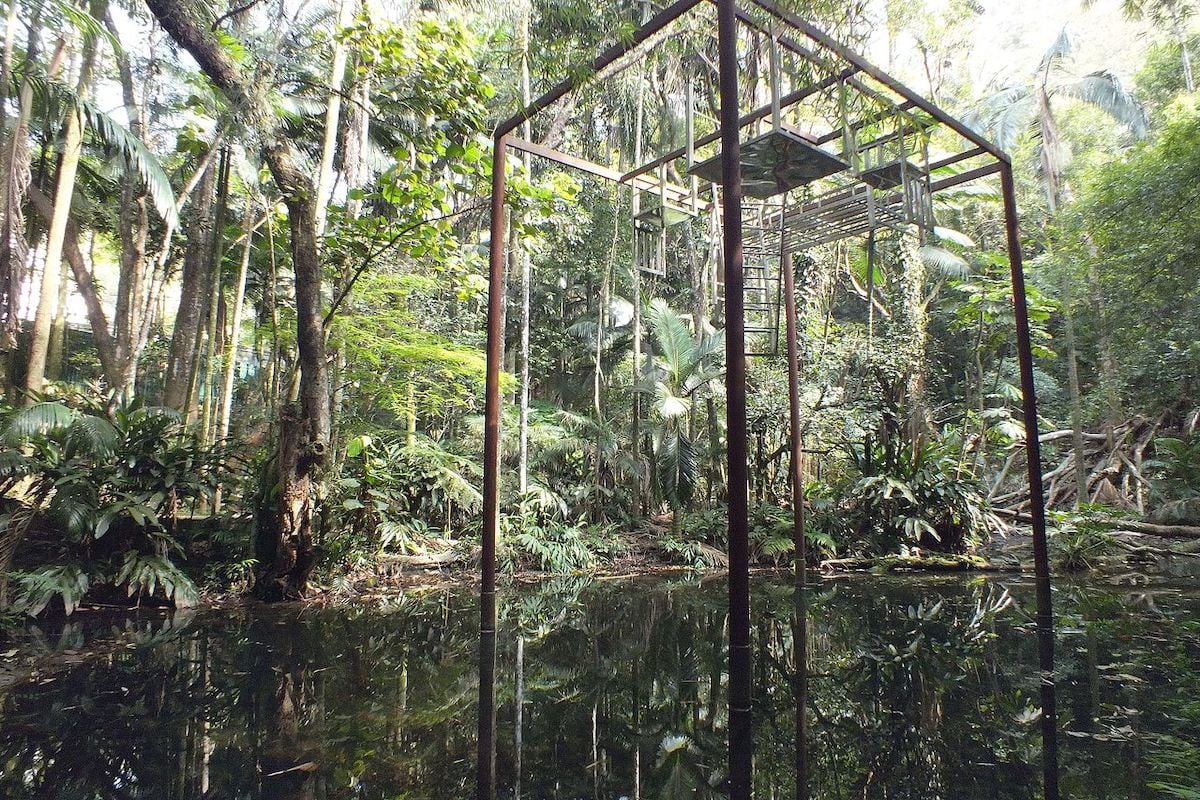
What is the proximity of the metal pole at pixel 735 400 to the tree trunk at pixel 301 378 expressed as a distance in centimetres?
461

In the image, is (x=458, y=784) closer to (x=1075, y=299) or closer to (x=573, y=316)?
(x=1075, y=299)

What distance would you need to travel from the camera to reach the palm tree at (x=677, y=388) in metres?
10.3

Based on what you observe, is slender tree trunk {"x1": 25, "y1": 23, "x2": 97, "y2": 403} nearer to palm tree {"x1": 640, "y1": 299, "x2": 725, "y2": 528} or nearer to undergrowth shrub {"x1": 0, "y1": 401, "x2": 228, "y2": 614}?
Answer: undergrowth shrub {"x1": 0, "y1": 401, "x2": 228, "y2": 614}

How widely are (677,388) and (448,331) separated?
18.4 feet

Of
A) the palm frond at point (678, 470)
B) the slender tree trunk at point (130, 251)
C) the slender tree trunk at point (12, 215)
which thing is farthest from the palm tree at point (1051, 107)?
the slender tree trunk at point (130, 251)

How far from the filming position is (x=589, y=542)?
1073cm

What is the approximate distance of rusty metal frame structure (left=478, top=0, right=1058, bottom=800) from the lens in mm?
3377

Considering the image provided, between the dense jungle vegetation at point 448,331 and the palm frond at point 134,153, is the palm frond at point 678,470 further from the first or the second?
the palm frond at point 134,153

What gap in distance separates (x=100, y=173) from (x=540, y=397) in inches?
482

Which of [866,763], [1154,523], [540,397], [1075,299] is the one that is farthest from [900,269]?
[866,763]

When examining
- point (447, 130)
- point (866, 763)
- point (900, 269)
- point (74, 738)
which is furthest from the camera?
point (900, 269)

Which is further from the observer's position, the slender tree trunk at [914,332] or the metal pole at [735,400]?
the slender tree trunk at [914,332]

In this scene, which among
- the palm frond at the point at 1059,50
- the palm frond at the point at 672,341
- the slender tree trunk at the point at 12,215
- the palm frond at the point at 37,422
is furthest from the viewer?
the palm frond at the point at 1059,50

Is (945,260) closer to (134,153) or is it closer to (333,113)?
(333,113)
